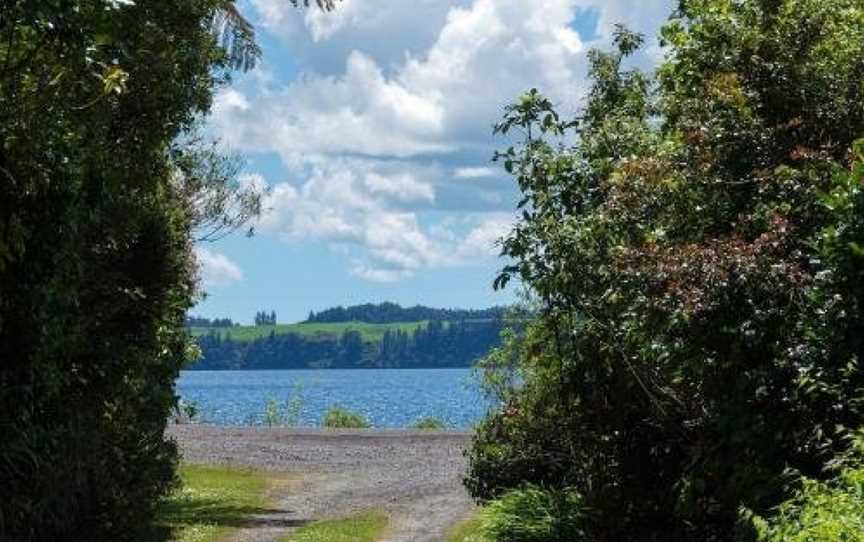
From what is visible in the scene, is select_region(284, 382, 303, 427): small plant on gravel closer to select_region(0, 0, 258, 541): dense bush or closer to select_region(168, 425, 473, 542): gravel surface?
select_region(168, 425, 473, 542): gravel surface

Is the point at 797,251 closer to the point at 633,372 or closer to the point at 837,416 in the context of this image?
the point at 837,416

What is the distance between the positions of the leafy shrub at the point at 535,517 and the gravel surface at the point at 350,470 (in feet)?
10.0

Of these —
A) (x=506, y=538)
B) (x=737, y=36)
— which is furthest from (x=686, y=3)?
(x=506, y=538)

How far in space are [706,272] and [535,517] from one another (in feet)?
19.7

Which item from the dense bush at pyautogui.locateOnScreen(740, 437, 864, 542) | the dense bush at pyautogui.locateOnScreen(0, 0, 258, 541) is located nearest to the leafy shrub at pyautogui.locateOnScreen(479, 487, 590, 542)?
the dense bush at pyautogui.locateOnScreen(0, 0, 258, 541)

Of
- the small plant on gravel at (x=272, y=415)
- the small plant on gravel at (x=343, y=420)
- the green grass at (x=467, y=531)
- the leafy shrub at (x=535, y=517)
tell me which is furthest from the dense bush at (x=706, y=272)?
the small plant on gravel at (x=272, y=415)

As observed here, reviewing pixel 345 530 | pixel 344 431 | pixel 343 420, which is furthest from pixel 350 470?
pixel 343 420

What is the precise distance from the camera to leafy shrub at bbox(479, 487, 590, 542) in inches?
557

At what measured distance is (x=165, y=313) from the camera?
14969 millimetres

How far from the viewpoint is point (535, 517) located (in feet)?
48.2

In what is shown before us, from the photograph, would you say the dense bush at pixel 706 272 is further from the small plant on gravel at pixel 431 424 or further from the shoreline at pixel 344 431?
the small plant on gravel at pixel 431 424

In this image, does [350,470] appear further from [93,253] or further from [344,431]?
[93,253]

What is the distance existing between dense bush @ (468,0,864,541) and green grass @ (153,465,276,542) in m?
6.03

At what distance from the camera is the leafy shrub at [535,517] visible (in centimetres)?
1416
